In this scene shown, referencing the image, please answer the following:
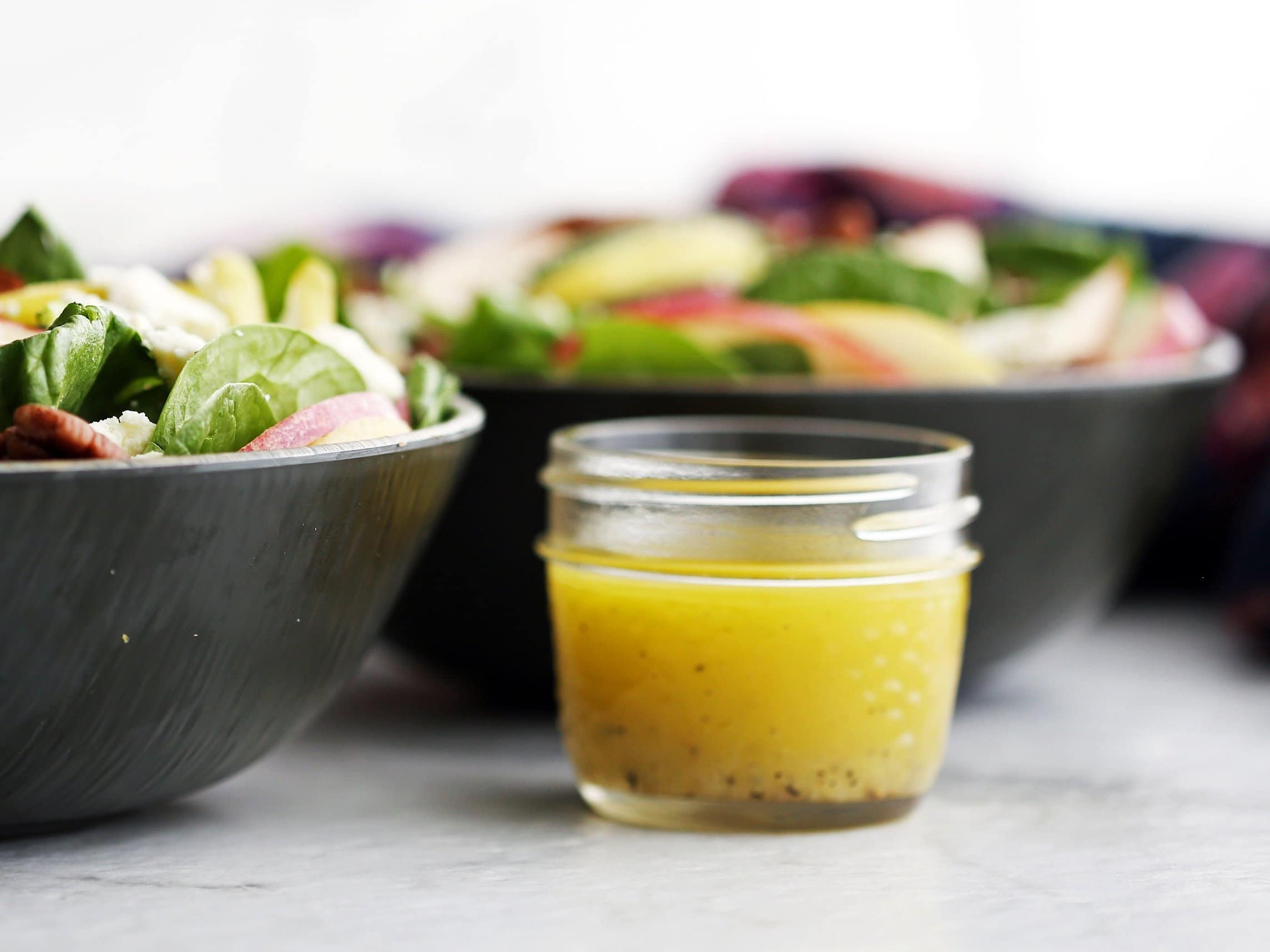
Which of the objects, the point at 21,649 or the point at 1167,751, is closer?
the point at 21,649

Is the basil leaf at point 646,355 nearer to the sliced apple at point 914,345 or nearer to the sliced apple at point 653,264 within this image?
the sliced apple at point 914,345

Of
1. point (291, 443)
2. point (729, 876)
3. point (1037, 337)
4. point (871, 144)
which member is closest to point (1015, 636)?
point (1037, 337)

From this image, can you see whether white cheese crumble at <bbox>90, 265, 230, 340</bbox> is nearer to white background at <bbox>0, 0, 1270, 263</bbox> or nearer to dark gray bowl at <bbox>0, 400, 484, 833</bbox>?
dark gray bowl at <bbox>0, 400, 484, 833</bbox>

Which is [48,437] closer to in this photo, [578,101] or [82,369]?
[82,369]

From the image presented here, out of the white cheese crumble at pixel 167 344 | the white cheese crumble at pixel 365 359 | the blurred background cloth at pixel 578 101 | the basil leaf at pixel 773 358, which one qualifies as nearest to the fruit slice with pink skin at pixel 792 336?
the basil leaf at pixel 773 358

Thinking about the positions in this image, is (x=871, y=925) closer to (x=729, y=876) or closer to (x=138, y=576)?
(x=729, y=876)

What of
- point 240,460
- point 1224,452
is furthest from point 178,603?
point 1224,452

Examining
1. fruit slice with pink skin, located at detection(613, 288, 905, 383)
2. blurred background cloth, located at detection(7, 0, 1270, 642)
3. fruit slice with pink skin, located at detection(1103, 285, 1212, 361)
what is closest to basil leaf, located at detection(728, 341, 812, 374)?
fruit slice with pink skin, located at detection(613, 288, 905, 383)
